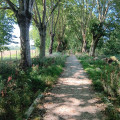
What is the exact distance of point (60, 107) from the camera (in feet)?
11.8

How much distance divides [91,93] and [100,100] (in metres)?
0.66

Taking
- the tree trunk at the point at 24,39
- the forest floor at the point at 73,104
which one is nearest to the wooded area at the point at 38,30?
the tree trunk at the point at 24,39

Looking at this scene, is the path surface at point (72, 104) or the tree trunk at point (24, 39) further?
the tree trunk at point (24, 39)

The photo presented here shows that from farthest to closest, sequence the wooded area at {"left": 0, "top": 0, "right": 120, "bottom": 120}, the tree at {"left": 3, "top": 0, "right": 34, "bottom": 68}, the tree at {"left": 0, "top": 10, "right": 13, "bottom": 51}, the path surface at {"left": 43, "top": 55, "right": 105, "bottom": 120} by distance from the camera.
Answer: the tree at {"left": 0, "top": 10, "right": 13, "bottom": 51}, the tree at {"left": 3, "top": 0, "right": 34, "bottom": 68}, the wooded area at {"left": 0, "top": 0, "right": 120, "bottom": 120}, the path surface at {"left": 43, "top": 55, "right": 105, "bottom": 120}

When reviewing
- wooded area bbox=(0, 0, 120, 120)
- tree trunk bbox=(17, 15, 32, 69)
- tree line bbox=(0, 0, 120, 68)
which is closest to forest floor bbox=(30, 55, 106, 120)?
wooded area bbox=(0, 0, 120, 120)

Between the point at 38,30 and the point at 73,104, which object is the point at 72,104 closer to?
the point at 73,104

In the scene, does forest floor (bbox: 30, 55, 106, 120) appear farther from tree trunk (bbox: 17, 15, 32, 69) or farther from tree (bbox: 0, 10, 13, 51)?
tree (bbox: 0, 10, 13, 51)

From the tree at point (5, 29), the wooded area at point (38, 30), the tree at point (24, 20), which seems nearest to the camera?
the wooded area at point (38, 30)

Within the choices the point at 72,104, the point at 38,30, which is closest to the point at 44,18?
the point at 38,30

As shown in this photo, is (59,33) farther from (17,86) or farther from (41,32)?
(17,86)

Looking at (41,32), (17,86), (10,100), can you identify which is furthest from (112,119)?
(41,32)

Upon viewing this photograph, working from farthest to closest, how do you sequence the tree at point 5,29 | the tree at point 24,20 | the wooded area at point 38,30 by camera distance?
the tree at point 5,29 → the tree at point 24,20 → the wooded area at point 38,30

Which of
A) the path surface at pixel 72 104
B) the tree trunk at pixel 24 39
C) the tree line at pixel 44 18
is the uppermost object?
the tree line at pixel 44 18

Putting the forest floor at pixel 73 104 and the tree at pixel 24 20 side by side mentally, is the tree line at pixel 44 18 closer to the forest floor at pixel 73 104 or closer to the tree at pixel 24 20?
the tree at pixel 24 20
